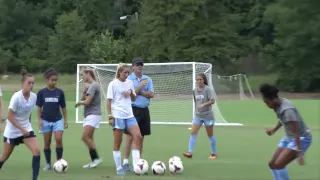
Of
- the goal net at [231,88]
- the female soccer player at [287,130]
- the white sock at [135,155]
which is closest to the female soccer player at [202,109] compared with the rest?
the white sock at [135,155]

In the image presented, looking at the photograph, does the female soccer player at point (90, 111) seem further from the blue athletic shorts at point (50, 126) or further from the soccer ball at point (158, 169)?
the soccer ball at point (158, 169)

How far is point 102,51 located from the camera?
62.3 meters

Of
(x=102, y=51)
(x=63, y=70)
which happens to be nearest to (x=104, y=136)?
(x=102, y=51)

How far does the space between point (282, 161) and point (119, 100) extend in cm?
344

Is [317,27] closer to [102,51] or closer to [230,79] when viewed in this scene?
[230,79]

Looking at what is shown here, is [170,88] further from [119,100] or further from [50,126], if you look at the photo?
[119,100]

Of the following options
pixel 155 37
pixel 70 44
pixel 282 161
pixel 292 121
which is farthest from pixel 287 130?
pixel 70 44

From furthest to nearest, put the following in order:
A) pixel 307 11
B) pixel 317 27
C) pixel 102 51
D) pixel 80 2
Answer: pixel 80 2
pixel 102 51
pixel 317 27
pixel 307 11

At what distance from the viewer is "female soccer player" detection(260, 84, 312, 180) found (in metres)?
9.16

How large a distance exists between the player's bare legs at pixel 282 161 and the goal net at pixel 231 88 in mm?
33751

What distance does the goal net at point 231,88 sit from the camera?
4450cm

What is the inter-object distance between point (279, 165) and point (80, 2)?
7038 cm

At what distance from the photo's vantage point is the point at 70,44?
223 ft

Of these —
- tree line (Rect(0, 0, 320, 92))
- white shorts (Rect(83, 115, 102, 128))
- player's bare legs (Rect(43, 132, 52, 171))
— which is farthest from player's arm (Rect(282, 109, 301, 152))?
tree line (Rect(0, 0, 320, 92))
